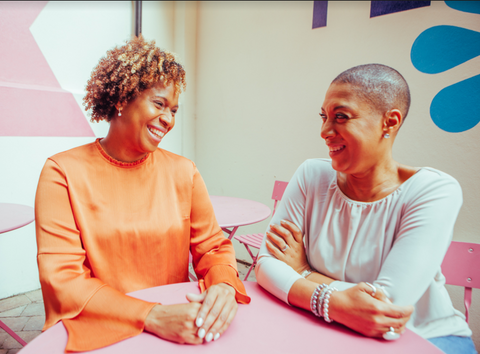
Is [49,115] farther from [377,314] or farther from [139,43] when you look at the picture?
[377,314]

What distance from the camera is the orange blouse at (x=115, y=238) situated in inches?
45.2

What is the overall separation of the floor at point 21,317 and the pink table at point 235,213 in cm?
195

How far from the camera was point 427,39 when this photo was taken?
2832mm

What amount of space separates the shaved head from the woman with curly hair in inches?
35.4

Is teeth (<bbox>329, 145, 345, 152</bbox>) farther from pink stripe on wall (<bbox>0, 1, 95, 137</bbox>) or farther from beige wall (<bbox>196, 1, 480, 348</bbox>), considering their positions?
pink stripe on wall (<bbox>0, 1, 95, 137</bbox>)

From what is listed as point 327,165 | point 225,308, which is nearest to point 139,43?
point 327,165

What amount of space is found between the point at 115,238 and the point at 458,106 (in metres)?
2.87

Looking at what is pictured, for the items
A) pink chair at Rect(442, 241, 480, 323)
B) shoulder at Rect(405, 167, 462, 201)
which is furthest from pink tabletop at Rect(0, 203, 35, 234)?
pink chair at Rect(442, 241, 480, 323)

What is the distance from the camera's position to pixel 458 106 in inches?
105

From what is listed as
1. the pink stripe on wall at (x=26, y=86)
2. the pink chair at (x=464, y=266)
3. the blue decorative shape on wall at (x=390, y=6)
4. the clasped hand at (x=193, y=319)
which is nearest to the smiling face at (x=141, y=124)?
the clasped hand at (x=193, y=319)

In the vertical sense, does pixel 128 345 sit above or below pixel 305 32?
below

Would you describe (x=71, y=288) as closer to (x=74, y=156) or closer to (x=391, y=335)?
(x=74, y=156)

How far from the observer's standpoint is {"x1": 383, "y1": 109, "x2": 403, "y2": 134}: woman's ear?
135cm

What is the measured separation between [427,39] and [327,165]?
2.07m
